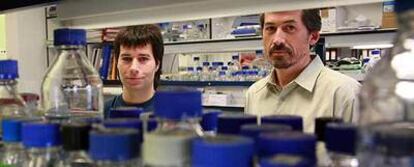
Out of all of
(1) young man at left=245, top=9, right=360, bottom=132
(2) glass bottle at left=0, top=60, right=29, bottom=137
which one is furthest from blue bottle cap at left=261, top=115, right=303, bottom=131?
(1) young man at left=245, top=9, right=360, bottom=132

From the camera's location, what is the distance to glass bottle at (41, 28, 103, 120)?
33.8 inches

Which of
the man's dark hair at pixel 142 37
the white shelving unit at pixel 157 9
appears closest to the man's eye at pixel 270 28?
the man's dark hair at pixel 142 37

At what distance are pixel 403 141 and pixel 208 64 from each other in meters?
3.53

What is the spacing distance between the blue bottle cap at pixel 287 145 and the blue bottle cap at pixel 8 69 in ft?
1.88

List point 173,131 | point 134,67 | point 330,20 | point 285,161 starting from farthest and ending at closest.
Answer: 1. point 330,20
2. point 134,67
3. point 173,131
4. point 285,161

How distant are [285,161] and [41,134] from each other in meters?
0.35

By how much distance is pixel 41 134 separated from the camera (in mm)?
608

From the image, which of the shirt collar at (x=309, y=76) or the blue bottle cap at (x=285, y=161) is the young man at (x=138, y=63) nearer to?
the shirt collar at (x=309, y=76)

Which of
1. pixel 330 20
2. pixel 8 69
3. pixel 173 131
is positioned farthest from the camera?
pixel 330 20

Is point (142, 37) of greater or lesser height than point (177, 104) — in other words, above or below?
above

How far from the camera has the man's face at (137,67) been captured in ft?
5.76

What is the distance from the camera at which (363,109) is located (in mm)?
569

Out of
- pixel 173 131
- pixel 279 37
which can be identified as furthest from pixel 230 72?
pixel 173 131

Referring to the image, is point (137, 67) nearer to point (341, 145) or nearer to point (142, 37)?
point (142, 37)
